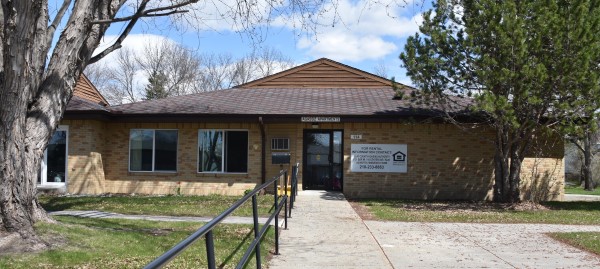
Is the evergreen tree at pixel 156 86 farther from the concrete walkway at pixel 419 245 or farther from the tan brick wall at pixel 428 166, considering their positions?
the concrete walkway at pixel 419 245

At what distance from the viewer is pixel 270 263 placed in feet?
22.9

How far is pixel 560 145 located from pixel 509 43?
600 centimetres

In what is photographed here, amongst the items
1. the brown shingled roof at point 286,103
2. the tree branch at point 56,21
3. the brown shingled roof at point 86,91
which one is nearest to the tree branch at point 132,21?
the tree branch at point 56,21

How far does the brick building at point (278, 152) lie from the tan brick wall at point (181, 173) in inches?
1.2

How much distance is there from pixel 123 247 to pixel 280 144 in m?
10.4

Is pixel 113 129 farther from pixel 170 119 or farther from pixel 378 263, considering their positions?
pixel 378 263

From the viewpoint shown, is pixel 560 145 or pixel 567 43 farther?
pixel 560 145

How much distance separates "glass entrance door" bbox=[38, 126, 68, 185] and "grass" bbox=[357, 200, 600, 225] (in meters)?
9.21

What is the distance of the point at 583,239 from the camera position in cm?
923

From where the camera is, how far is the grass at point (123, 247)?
657 cm

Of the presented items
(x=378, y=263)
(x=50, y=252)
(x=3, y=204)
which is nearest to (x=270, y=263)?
(x=378, y=263)

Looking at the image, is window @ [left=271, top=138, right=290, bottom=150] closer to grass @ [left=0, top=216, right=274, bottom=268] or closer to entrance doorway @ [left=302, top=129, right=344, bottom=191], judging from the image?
entrance doorway @ [left=302, top=129, right=344, bottom=191]

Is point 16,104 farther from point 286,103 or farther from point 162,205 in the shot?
point 286,103

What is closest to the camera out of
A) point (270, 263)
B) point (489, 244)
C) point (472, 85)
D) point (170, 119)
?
point (270, 263)
